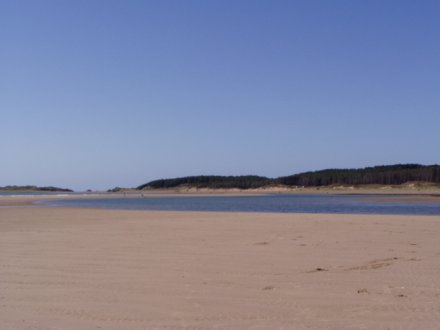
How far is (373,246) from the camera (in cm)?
1320

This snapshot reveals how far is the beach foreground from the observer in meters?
6.25

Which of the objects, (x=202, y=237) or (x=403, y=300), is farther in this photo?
(x=202, y=237)

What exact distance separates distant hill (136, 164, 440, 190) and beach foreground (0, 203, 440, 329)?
119 meters

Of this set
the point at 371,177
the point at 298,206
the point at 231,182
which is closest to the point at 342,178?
the point at 371,177

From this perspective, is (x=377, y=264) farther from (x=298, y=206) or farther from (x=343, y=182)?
(x=343, y=182)

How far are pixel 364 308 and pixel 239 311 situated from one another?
164 cm

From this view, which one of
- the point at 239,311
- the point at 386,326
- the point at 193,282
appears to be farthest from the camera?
the point at 193,282

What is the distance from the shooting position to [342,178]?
483 feet

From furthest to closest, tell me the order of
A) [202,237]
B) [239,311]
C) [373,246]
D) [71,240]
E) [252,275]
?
[202,237] < [71,240] < [373,246] < [252,275] < [239,311]

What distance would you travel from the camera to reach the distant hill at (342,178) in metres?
129

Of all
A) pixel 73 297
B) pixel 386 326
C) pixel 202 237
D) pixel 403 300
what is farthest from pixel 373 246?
pixel 73 297

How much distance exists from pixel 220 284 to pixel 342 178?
A: 471 ft

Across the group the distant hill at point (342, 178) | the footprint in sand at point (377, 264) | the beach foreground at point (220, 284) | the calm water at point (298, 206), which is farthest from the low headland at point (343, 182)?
the footprint in sand at point (377, 264)

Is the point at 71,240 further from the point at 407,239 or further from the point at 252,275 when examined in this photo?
the point at 407,239
